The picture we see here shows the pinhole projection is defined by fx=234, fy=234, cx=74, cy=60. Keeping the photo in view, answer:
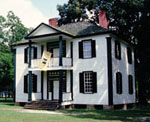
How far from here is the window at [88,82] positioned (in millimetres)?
20827

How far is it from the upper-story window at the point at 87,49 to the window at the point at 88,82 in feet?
5.28

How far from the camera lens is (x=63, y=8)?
109 feet

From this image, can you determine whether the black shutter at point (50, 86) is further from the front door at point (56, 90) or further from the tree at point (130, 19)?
the tree at point (130, 19)

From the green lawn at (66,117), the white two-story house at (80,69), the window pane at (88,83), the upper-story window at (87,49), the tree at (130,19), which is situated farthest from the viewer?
the tree at (130,19)

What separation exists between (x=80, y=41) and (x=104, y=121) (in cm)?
1088

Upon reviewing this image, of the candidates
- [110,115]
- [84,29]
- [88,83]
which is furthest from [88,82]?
[110,115]

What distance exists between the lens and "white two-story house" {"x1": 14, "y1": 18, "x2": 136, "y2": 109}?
812 inches

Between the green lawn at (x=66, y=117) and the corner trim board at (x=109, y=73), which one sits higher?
the corner trim board at (x=109, y=73)

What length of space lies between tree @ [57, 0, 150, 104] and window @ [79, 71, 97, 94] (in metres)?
5.08

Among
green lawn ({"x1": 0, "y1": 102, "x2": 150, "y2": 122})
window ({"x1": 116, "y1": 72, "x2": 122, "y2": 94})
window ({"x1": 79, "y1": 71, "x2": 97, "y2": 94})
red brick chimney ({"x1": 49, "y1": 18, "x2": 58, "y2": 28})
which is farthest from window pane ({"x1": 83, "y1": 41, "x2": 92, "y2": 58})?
green lawn ({"x1": 0, "y1": 102, "x2": 150, "y2": 122})

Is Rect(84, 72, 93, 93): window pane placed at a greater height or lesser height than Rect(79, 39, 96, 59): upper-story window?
lesser

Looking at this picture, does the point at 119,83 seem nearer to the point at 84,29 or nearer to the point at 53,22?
the point at 84,29

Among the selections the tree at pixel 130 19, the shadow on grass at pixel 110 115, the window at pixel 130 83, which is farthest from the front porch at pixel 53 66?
the window at pixel 130 83

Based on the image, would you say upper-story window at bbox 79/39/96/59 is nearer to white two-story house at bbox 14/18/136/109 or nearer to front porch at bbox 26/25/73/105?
white two-story house at bbox 14/18/136/109
